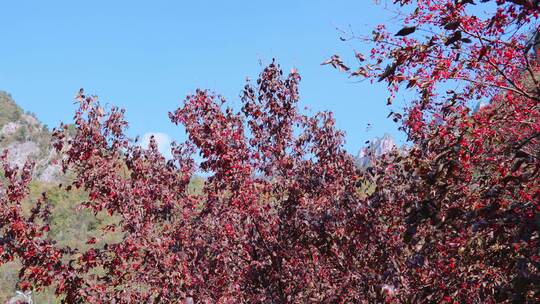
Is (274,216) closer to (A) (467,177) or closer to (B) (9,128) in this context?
(A) (467,177)

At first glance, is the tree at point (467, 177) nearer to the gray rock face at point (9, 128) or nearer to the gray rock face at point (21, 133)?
the gray rock face at point (21, 133)

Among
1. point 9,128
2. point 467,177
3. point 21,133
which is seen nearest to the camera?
point 467,177

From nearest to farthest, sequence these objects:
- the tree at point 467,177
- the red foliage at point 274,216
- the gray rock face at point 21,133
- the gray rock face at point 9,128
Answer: the tree at point 467,177 < the red foliage at point 274,216 < the gray rock face at point 21,133 < the gray rock face at point 9,128

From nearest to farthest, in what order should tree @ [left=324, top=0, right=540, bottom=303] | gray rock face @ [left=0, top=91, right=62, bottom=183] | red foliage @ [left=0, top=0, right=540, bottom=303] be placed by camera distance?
tree @ [left=324, top=0, right=540, bottom=303] → red foliage @ [left=0, top=0, right=540, bottom=303] → gray rock face @ [left=0, top=91, right=62, bottom=183]

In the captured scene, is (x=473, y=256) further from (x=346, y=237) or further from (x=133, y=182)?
(x=133, y=182)

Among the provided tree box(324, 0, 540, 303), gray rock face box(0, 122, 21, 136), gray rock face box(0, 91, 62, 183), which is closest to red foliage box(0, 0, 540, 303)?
tree box(324, 0, 540, 303)

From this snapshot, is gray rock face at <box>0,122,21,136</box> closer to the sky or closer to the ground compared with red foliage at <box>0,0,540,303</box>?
closer to the sky

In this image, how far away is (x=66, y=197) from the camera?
68.1m

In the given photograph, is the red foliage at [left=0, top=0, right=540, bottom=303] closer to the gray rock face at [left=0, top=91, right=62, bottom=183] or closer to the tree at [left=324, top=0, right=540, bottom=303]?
the tree at [left=324, top=0, right=540, bottom=303]

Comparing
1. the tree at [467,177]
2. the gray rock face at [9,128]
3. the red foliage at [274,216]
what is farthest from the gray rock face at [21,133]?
the tree at [467,177]

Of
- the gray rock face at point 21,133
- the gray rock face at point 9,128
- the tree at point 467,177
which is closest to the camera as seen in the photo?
the tree at point 467,177

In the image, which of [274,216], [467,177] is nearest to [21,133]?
[274,216]

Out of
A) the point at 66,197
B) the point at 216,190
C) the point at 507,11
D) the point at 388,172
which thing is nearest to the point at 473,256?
the point at 388,172

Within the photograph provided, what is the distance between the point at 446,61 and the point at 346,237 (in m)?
2.90
